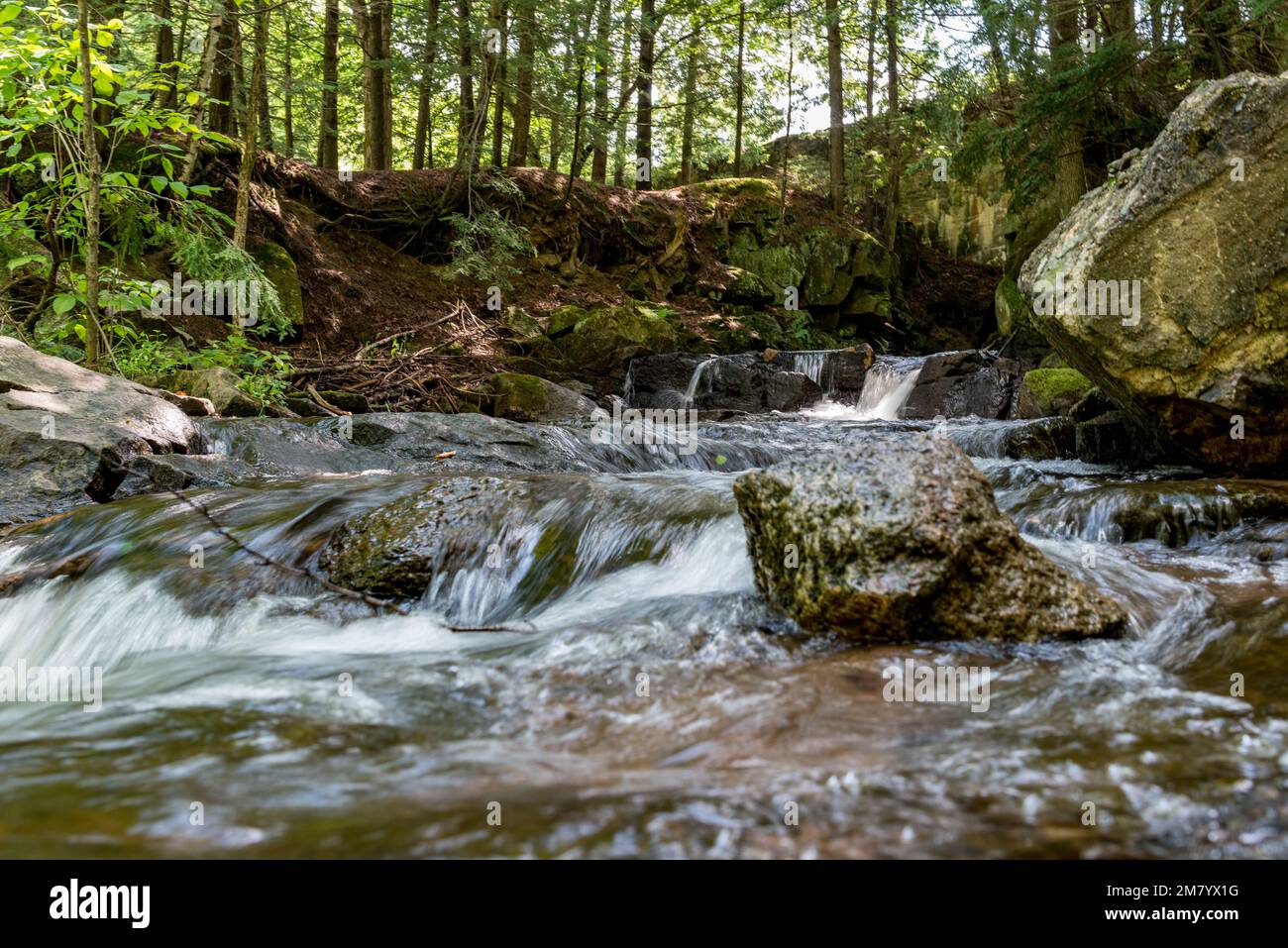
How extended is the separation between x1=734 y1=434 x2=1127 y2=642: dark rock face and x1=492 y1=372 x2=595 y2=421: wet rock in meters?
7.79

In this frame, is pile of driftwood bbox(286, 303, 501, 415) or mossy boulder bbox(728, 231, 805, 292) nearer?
pile of driftwood bbox(286, 303, 501, 415)

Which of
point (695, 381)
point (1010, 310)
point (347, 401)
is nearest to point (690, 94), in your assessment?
point (1010, 310)

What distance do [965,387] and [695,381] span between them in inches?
172

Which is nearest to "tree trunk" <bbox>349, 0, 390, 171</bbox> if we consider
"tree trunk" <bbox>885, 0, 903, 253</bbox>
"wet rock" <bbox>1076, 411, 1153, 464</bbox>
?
"tree trunk" <bbox>885, 0, 903, 253</bbox>

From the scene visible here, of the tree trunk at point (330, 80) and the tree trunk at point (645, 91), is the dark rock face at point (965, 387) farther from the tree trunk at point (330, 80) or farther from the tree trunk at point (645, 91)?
the tree trunk at point (330, 80)

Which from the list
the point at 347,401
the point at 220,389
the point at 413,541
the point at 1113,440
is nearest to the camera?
the point at 413,541

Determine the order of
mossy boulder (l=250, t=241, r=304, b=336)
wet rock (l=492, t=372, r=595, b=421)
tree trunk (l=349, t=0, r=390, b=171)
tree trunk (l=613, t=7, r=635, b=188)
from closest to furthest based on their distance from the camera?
1. wet rock (l=492, t=372, r=595, b=421)
2. mossy boulder (l=250, t=241, r=304, b=336)
3. tree trunk (l=613, t=7, r=635, b=188)
4. tree trunk (l=349, t=0, r=390, b=171)

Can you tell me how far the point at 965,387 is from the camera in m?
12.8

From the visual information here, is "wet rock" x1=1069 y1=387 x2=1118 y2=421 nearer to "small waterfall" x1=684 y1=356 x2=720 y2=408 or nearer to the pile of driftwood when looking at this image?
"small waterfall" x1=684 y1=356 x2=720 y2=408

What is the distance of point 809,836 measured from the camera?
1784mm

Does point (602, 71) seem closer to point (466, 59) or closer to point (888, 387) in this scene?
point (466, 59)

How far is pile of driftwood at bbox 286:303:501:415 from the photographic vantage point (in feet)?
35.0

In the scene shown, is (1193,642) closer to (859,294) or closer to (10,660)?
(10,660)

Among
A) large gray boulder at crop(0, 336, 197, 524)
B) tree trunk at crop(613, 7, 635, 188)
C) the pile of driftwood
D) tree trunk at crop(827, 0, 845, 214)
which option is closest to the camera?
large gray boulder at crop(0, 336, 197, 524)
